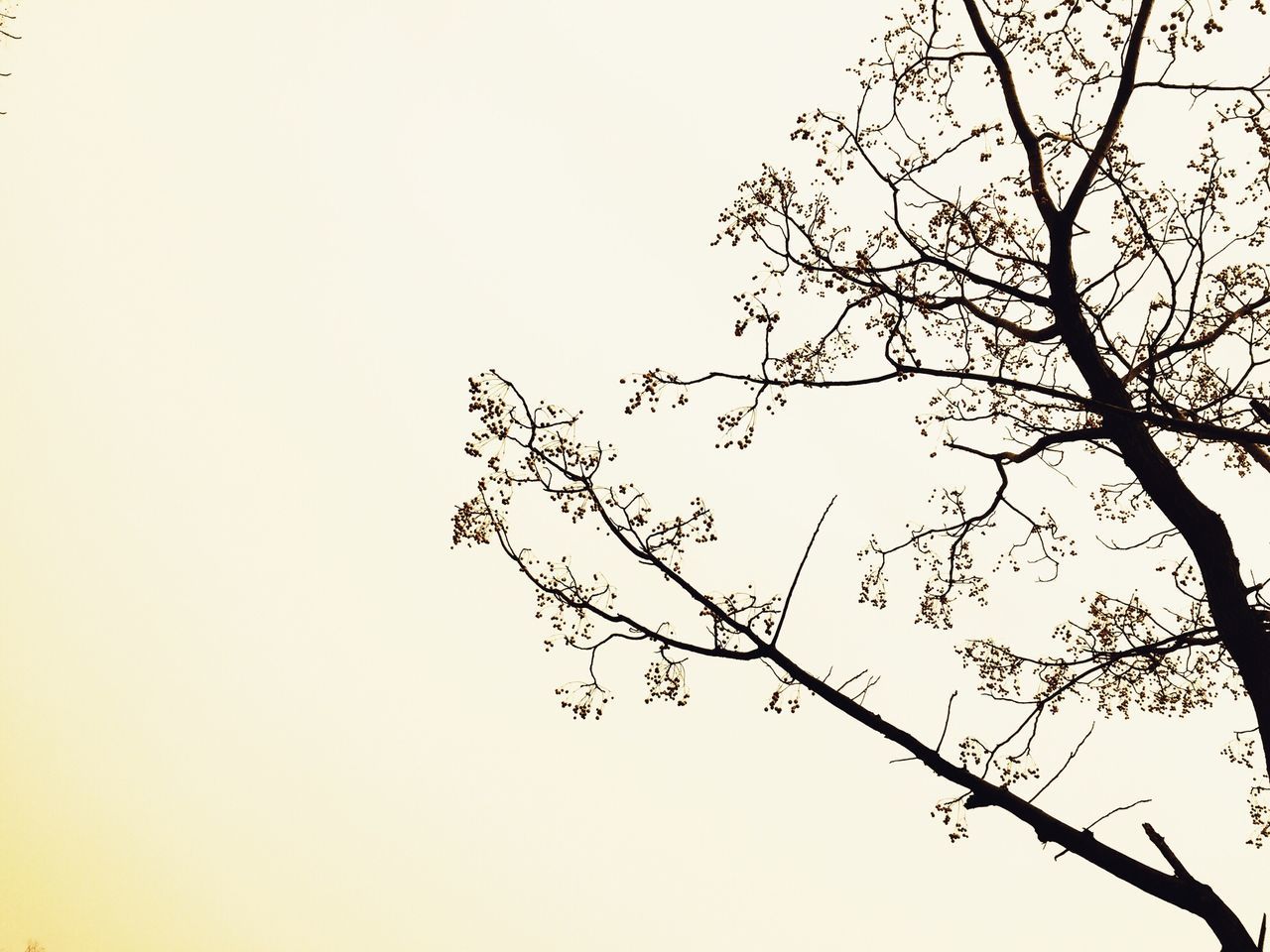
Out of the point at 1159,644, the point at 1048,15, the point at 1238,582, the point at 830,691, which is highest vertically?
the point at 1048,15

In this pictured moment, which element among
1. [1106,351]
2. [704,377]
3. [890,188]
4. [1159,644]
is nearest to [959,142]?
[890,188]

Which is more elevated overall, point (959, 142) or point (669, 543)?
point (959, 142)

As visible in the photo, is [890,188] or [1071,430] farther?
[890,188]

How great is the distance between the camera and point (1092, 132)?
7.45 metres

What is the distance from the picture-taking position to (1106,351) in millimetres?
7895

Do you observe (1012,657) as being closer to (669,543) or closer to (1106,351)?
(1106,351)

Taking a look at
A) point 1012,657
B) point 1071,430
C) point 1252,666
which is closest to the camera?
point 1252,666

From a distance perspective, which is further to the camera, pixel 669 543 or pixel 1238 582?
pixel 1238 582

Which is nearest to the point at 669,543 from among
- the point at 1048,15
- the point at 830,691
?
the point at 830,691

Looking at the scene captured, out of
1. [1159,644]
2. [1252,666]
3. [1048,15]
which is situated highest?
[1048,15]

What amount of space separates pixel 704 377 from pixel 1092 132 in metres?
3.94

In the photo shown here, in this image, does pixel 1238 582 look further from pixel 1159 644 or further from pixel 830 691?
pixel 830 691

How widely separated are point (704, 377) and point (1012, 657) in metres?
4.20

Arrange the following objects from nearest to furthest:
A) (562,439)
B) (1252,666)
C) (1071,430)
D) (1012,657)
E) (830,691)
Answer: (830,691) → (562,439) → (1252,666) → (1071,430) → (1012,657)
